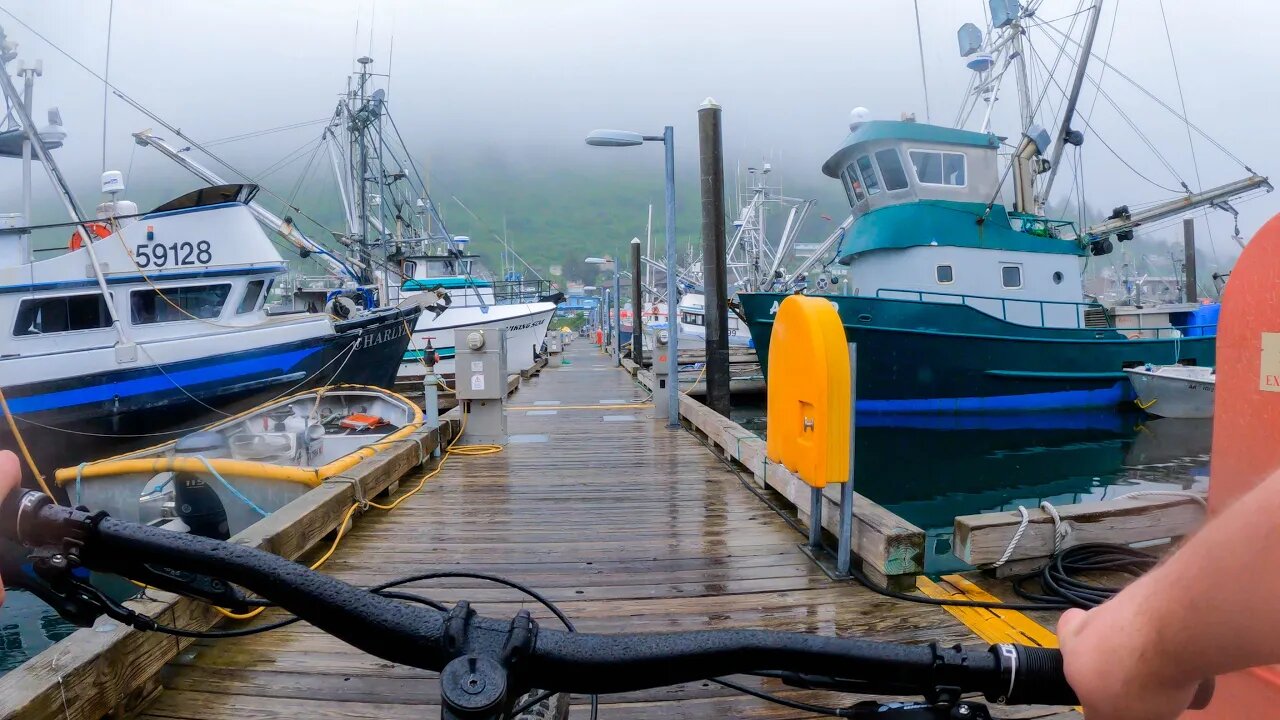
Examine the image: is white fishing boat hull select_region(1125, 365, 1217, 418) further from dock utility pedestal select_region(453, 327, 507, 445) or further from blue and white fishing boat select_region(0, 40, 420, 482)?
blue and white fishing boat select_region(0, 40, 420, 482)

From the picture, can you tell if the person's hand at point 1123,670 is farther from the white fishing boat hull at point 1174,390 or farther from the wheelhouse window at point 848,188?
the wheelhouse window at point 848,188

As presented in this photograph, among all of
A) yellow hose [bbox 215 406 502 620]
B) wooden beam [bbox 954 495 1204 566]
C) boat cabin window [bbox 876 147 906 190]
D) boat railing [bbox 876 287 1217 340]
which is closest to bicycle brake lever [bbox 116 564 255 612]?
yellow hose [bbox 215 406 502 620]

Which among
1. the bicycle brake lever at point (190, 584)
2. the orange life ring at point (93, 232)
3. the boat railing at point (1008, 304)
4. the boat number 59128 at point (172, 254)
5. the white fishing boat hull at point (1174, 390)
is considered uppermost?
the orange life ring at point (93, 232)

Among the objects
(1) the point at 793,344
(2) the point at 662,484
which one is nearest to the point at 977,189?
(2) the point at 662,484

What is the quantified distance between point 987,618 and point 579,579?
184cm

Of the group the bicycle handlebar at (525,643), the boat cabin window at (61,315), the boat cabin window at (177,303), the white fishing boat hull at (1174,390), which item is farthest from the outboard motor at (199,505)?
the white fishing boat hull at (1174,390)

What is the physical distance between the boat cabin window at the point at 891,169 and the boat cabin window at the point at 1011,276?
2736 mm

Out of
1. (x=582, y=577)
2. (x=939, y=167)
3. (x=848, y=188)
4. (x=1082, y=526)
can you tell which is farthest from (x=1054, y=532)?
(x=848, y=188)

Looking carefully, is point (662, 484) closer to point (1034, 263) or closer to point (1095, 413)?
point (1034, 263)

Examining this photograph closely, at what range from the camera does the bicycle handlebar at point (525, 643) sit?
3.32 ft

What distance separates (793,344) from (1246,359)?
1.97 m

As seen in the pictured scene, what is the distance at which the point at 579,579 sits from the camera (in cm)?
352

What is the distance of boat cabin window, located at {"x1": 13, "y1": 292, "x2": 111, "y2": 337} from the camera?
10230 millimetres

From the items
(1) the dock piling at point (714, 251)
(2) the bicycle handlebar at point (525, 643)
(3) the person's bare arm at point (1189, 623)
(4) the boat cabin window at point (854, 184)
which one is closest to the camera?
(3) the person's bare arm at point (1189, 623)
